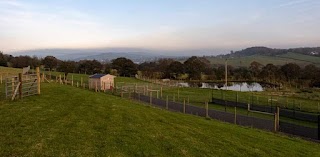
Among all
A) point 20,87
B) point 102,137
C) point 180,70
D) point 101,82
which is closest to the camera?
point 102,137

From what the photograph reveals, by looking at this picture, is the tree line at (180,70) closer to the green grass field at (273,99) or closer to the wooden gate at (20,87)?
the green grass field at (273,99)

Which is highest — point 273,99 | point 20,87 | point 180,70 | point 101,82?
point 20,87

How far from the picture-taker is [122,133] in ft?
37.5

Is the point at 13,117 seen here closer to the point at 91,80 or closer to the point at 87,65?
the point at 91,80

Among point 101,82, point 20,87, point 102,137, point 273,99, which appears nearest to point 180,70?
point 101,82

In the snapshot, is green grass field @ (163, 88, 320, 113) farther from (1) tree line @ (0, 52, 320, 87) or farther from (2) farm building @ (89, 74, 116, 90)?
(1) tree line @ (0, 52, 320, 87)

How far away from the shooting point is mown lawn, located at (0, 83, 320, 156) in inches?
364

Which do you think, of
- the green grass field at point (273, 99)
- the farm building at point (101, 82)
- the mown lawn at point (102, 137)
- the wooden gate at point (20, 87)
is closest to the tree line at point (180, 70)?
the green grass field at point (273, 99)

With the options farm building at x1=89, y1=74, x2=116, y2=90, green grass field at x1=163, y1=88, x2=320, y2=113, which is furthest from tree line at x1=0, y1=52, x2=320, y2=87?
farm building at x1=89, y1=74, x2=116, y2=90

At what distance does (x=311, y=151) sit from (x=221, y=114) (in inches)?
511

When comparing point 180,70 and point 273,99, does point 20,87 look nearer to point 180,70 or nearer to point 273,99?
point 273,99

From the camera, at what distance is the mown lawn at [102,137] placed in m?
9.24

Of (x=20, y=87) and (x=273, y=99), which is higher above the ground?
(x=20, y=87)

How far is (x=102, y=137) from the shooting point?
10.6 m
